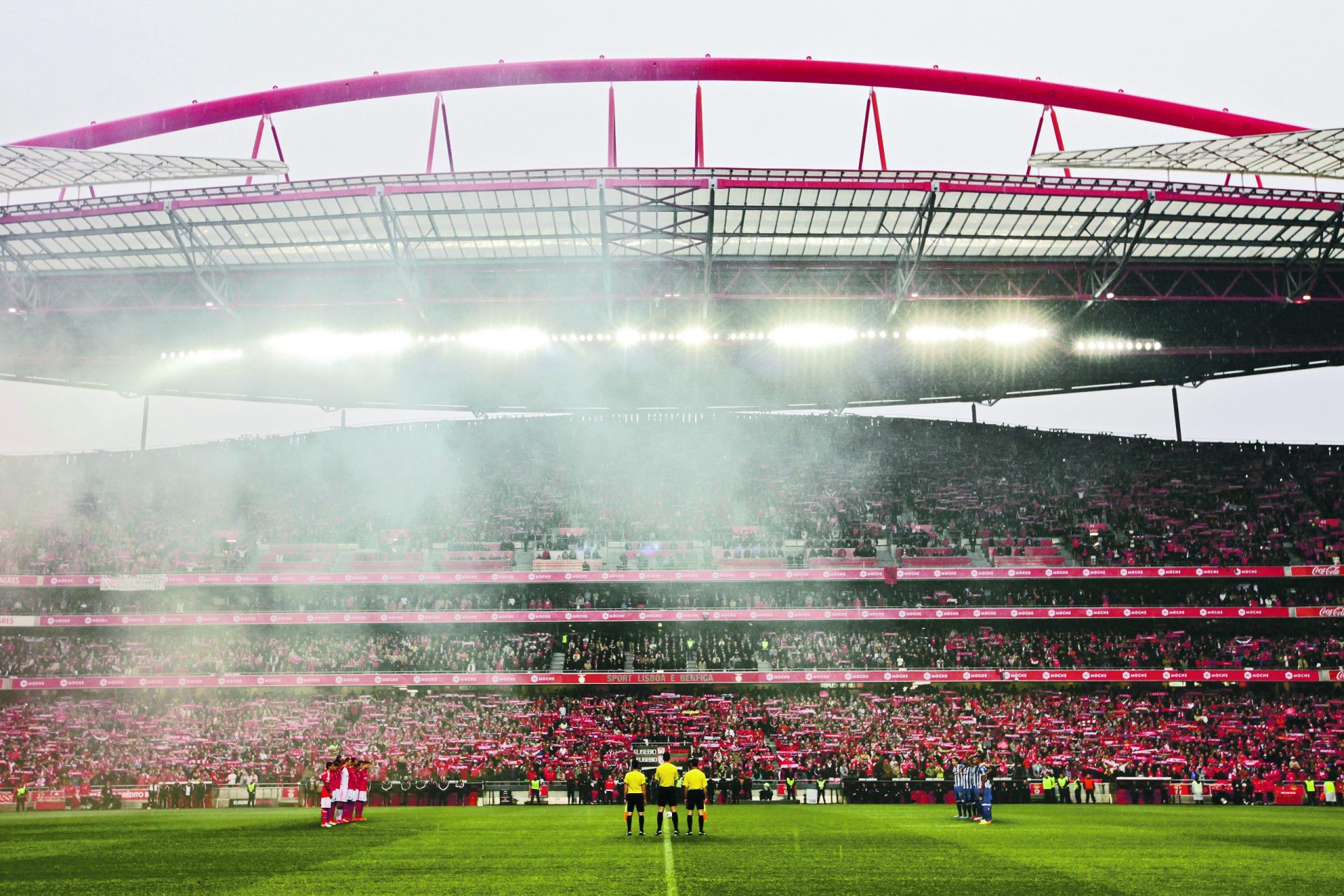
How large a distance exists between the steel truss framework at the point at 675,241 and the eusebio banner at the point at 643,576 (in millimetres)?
9871

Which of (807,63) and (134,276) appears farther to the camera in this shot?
(134,276)

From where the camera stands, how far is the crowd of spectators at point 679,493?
3547 cm

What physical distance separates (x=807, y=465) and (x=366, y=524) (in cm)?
1919

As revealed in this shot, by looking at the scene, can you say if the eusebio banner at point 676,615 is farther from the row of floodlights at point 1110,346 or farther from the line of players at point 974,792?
the line of players at point 974,792

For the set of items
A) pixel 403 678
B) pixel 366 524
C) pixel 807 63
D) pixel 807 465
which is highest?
pixel 807 63

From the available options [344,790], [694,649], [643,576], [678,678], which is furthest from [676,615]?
[344,790]

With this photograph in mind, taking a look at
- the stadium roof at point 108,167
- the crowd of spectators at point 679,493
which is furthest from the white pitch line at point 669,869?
the crowd of spectators at point 679,493

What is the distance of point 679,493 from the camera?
129 feet

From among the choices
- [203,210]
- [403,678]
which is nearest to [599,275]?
[203,210]

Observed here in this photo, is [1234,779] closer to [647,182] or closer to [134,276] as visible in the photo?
[647,182]

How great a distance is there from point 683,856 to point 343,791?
8.34 m

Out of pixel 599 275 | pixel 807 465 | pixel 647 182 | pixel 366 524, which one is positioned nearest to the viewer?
pixel 647 182

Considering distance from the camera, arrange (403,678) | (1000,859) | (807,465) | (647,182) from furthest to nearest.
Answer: (807,465) → (403,678) → (647,182) → (1000,859)

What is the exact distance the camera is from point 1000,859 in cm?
1206
